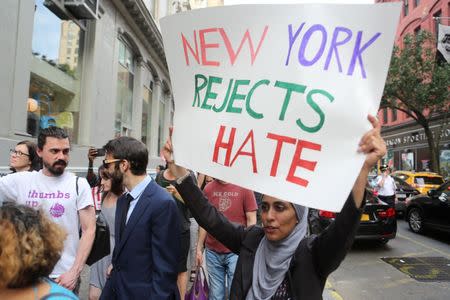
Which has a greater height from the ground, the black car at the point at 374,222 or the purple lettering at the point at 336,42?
the purple lettering at the point at 336,42

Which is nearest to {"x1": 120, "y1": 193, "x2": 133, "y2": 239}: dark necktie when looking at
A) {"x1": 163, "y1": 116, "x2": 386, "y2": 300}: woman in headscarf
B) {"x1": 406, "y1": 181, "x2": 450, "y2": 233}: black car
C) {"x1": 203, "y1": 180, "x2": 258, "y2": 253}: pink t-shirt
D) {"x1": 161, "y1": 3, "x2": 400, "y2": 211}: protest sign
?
{"x1": 161, "y1": 3, "x2": 400, "y2": 211}: protest sign

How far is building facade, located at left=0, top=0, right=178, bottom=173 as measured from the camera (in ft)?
22.9

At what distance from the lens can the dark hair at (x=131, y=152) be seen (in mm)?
→ 2828

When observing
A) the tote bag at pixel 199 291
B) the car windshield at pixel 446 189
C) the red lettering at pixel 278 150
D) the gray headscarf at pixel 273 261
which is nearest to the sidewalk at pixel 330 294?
the tote bag at pixel 199 291

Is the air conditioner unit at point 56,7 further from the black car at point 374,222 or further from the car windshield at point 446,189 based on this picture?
the car windshield at point 446,189

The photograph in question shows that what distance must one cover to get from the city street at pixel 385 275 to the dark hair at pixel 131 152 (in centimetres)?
406

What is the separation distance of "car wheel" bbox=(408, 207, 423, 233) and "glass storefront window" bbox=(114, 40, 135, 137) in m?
9.24

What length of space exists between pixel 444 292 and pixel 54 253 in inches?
238

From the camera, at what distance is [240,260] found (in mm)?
2121

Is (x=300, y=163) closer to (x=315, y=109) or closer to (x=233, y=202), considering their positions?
(x=315, y=109)

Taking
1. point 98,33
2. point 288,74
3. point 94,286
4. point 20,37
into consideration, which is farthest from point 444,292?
point 98,33

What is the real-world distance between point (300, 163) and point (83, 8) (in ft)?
29.6

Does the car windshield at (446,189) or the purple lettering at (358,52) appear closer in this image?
the purple lettering at (358,52)

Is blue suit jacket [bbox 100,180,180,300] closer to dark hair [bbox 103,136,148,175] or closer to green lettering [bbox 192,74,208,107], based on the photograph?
dark hair [bbox 103,136,148,175]
